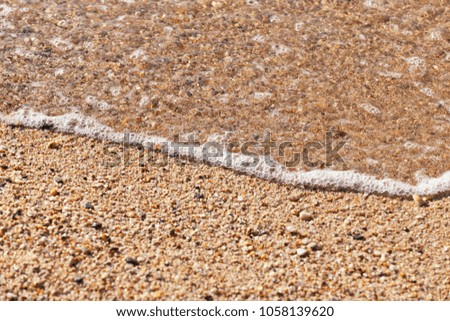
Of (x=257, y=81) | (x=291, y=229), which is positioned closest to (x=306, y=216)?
(x=291, y=229)

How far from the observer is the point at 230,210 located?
3.20 meters

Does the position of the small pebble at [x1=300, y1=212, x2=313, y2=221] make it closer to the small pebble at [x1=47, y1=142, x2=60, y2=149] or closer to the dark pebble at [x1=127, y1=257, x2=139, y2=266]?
the dark pebble at [x1=127, y1=257, x2=139, y2=266]

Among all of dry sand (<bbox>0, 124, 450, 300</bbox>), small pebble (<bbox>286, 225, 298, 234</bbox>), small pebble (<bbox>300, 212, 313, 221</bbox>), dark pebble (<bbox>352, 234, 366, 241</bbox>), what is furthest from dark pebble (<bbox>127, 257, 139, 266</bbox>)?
dark pebble (<bbox>352, 234, 366, 241</bbox>)

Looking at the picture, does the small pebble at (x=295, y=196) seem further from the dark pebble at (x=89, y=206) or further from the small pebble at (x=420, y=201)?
the dark pebble at (x=89, y=206)

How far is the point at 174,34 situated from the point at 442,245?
268cm

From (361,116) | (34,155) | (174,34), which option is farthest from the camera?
(174,34)

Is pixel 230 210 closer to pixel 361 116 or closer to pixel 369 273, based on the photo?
pixel 369 273

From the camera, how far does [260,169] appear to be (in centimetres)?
353

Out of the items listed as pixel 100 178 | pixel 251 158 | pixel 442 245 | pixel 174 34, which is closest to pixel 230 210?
pixel 251 158

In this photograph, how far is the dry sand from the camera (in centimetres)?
271

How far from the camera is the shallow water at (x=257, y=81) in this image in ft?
11.9
